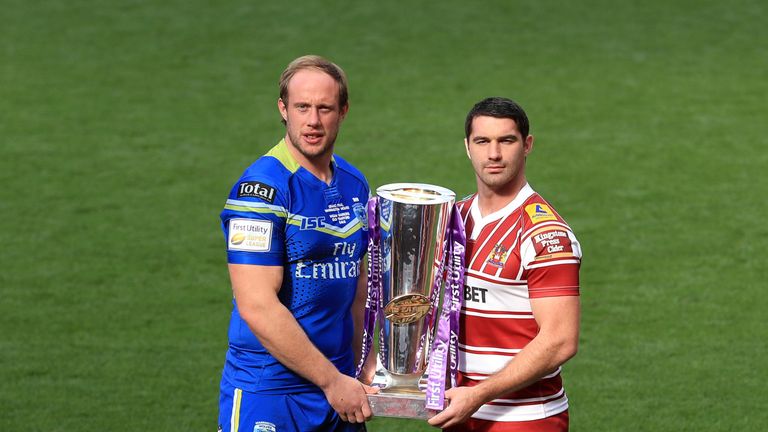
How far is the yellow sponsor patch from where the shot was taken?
3525 mm

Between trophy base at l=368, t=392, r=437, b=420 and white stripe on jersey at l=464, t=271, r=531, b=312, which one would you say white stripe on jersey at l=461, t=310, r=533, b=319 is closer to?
white stripe on jersey at l=464, t=271, r=531, b=312

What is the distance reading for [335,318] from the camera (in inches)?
147

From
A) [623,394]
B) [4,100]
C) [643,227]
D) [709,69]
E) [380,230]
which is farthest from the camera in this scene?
[709,69]

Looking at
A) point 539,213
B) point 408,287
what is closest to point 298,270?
point 408,287

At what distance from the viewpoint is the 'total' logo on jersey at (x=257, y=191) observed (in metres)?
3.48

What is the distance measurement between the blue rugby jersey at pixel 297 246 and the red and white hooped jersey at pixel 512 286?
0.40 meters

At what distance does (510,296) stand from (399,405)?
0.48 m

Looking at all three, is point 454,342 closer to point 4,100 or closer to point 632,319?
point 632,319

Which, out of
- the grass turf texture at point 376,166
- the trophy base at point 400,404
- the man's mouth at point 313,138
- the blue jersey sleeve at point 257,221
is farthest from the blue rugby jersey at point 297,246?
the grass turf texture at point 376,166

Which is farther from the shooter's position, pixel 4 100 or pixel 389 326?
pixel 4 100

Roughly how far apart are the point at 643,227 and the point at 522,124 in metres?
5.21

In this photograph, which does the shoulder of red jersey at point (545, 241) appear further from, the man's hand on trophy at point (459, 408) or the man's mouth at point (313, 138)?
the man's mouth at point (313, 138)

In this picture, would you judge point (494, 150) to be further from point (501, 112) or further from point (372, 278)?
point (372, 278)

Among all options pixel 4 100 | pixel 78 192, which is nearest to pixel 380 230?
pixel 78 192
